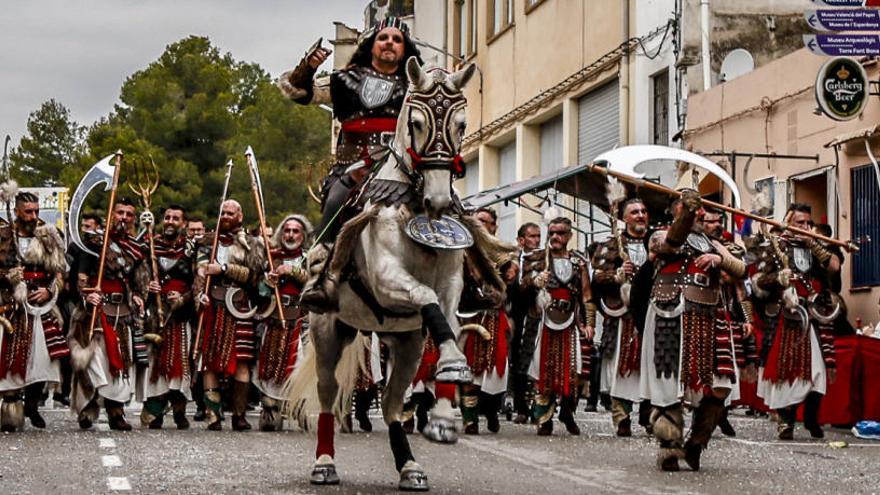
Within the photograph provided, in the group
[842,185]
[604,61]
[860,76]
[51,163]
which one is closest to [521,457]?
[860,76]

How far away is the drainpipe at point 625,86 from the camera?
31531 millimetres

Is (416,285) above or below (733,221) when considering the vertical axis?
below

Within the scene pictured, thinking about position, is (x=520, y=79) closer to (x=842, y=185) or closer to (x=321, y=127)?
(x=842, y=185)

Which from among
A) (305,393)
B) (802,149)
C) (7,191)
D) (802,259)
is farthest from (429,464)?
(802,149)

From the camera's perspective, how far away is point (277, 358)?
701 inches

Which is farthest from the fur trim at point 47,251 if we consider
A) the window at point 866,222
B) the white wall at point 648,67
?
the white wall at point 648,67

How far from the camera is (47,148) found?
280 feet

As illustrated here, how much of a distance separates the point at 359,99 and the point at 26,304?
5901 mm

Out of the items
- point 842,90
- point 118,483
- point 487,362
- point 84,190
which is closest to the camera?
point 118,483

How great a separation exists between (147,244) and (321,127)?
59.8 metres

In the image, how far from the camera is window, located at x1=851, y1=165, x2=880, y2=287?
2161 cm

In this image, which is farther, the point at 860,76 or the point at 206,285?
the point at 860,76

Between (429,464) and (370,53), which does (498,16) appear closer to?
(429,464)

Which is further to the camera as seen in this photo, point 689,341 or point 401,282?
point 689,341
